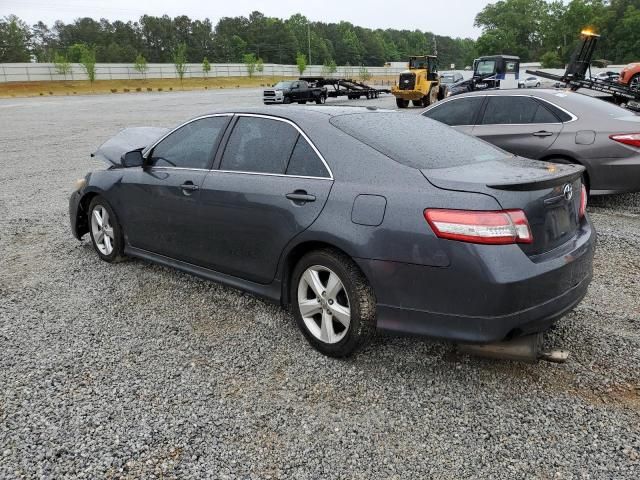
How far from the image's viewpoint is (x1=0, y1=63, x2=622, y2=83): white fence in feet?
231

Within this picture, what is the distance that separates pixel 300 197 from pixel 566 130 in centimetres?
474

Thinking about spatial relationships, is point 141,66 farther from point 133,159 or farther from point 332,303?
point 332,303

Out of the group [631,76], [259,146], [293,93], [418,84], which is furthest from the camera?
[293,93]

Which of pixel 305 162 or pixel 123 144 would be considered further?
pixel 123 144

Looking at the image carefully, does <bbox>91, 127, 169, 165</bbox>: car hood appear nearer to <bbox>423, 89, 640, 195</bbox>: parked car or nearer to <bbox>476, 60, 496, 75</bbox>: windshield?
<bbox>423, 89, 640, 195</bbox>: parked car

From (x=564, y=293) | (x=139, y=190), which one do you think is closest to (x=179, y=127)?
(x=139, y=190)

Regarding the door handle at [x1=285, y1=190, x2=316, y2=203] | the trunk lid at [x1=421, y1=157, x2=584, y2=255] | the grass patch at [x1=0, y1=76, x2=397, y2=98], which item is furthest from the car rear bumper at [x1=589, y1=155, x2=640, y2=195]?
the grass patch at [x1=0, y1=76, x2=397, y2=98]

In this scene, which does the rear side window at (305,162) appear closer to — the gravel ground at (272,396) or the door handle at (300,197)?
the door handle at (300,197)

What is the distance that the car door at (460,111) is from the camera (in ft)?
25.6

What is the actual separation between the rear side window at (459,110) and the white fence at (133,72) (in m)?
75.3

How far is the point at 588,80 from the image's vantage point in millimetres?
15016

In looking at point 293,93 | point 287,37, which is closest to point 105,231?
point 293,93

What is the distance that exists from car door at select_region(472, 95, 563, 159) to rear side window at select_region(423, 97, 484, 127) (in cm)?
15

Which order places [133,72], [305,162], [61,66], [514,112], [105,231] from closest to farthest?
[305,162]
[105,231]
[514,112]
[61,66]
[133,72]
